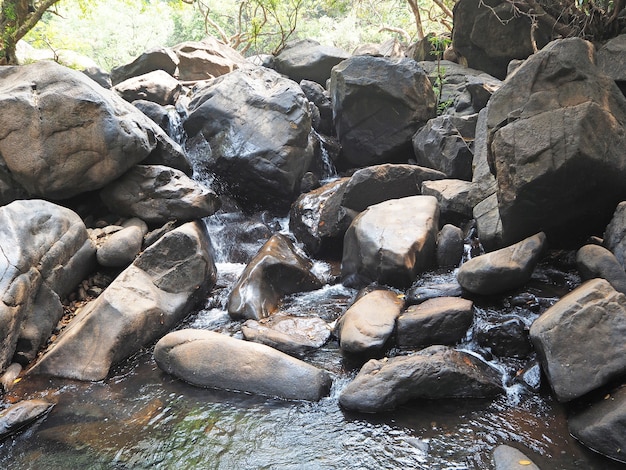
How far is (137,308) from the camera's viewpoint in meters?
5.41

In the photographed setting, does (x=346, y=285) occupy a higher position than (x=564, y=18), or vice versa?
(x=564, y=18)

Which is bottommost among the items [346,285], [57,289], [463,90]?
[346,285]

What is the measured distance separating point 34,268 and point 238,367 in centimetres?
268

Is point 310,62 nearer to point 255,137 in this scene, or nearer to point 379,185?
point 255,137

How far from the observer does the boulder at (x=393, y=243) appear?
590cm

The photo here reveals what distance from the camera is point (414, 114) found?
9641 mm

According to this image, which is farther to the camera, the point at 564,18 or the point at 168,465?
the point at 564,18

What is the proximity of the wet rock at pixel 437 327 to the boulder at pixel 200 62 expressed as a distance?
11797 mm

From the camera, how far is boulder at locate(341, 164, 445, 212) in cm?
743

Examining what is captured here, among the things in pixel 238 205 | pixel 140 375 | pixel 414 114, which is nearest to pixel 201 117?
pixel 238 205

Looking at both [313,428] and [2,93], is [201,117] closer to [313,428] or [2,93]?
[2,93]

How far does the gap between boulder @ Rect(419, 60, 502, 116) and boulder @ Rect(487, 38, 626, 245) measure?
3373 mm

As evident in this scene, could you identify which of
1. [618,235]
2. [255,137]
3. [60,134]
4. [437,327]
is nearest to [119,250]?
[60,134]

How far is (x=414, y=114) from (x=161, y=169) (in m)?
5.22
